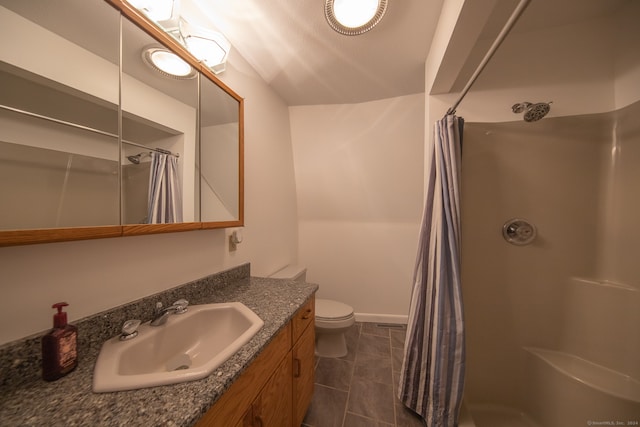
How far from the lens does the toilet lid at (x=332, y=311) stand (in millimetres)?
1631

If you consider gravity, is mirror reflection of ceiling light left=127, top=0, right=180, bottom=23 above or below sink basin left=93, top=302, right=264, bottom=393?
above

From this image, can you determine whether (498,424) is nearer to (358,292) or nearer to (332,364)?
(332,364)

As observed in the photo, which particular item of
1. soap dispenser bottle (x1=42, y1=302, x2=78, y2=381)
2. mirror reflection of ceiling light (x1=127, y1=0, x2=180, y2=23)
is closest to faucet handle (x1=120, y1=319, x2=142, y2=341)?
soap dispenser bottle (x1=42, y1=302, x2=78, y2=381)

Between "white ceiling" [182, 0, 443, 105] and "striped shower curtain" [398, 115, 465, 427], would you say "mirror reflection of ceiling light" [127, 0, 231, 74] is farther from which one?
"striped shower curtain" [398, 115, 465, 427]

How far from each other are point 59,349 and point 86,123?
2.26ft

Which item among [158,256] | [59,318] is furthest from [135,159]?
Result: [59,318]

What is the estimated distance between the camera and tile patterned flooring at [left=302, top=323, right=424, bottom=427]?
1206 mm

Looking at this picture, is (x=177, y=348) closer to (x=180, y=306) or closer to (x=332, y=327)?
(x=180, y=306)

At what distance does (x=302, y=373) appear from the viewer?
1069 mm

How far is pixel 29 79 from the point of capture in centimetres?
57

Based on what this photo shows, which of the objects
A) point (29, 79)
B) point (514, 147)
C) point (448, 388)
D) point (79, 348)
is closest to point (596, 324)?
point (448, 388)

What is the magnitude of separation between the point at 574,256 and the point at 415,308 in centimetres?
99

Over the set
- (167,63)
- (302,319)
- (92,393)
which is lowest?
(302,319)

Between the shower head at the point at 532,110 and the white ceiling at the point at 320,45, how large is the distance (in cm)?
67
